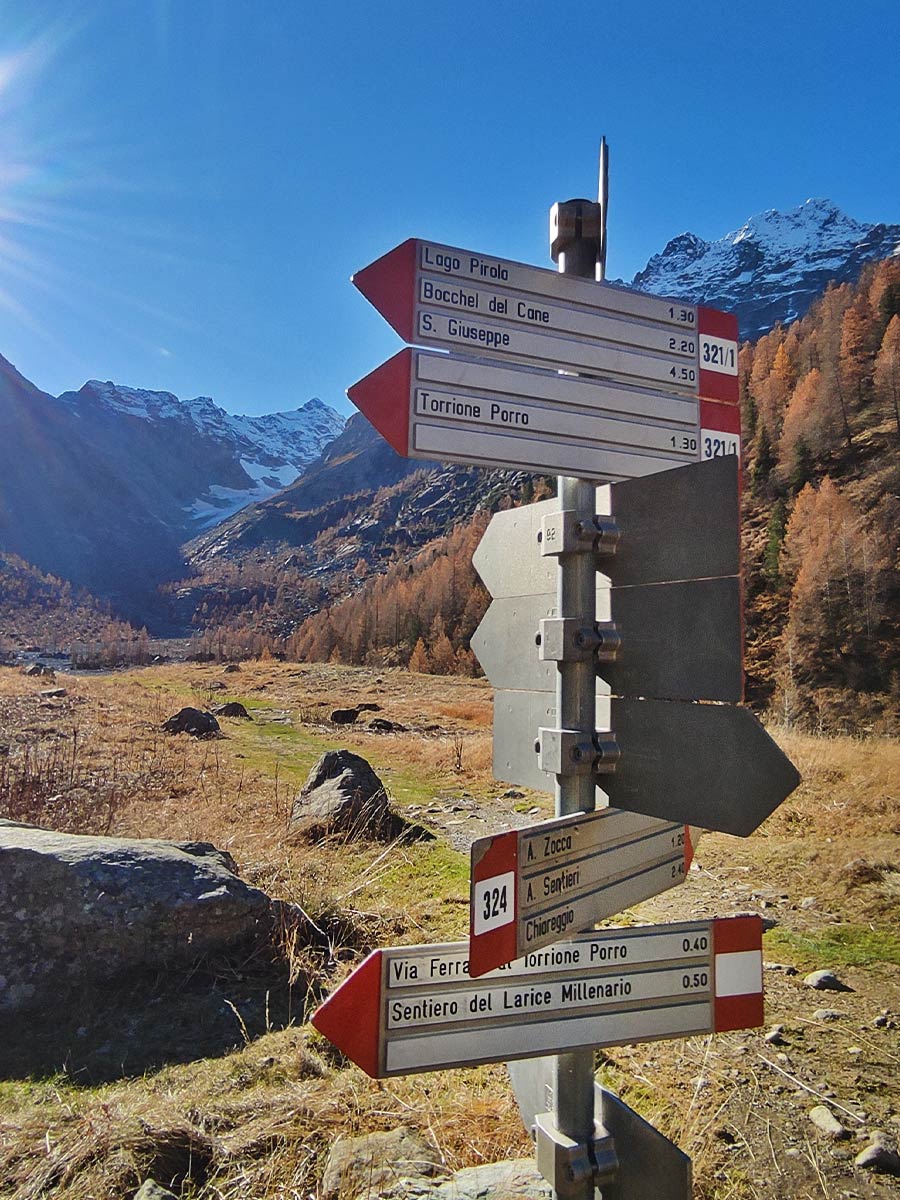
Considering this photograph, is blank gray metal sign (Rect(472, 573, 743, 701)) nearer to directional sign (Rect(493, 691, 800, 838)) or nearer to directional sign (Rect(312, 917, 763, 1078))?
directional sign (Rect(493, 691, 800, 838))

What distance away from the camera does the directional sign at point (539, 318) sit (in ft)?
6.34

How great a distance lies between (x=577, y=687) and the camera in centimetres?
188

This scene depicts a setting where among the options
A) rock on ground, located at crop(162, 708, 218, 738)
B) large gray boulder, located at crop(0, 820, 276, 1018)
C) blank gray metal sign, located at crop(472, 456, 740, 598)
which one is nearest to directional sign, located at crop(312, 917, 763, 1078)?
blank gray metal sign, located at crop(472, 456, 740, 598)

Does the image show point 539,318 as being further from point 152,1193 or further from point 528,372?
point 152,1193

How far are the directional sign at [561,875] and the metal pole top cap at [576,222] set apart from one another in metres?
1.65

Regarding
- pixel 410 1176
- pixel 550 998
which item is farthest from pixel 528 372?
pixel 410 1176

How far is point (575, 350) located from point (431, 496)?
7550 inches

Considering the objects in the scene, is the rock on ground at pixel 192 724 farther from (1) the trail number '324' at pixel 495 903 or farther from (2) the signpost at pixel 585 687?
(1) the trail number '324' at pixel 495 903

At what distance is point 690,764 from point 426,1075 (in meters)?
2.62

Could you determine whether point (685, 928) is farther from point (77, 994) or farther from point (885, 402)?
point (885, 402)

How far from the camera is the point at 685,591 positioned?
172 cm

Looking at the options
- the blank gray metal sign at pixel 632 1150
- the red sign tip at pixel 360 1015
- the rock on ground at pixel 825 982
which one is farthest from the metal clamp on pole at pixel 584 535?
the rock on ground at pixel 825 982

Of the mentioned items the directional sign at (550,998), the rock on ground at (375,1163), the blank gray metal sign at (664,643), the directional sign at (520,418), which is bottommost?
the rock on ground at (375,1163)

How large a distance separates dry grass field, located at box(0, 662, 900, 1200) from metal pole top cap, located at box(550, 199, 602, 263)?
→ 3162 mm
